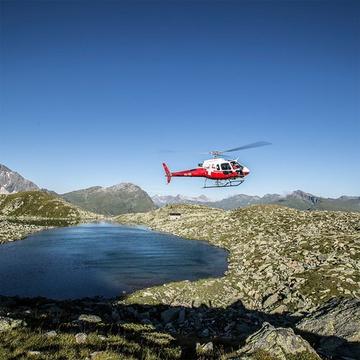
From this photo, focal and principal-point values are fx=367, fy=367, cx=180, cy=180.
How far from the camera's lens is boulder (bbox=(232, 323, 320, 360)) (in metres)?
11.5

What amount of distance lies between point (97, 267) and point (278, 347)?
127 ft

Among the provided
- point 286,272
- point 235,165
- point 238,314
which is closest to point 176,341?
point 238,314

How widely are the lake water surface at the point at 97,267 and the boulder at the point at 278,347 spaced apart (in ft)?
77.0

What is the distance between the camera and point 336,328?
1491cm

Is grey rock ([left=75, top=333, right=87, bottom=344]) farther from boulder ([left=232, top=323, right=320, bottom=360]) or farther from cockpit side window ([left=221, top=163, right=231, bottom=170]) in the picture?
cockpit side window ([left=221, top=163, right=231, bottom=170])

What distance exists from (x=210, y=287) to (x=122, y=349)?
2101cm

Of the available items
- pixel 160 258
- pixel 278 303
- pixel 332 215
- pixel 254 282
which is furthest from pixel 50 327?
pixel 332 215

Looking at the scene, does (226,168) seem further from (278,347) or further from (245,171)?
(278,347)

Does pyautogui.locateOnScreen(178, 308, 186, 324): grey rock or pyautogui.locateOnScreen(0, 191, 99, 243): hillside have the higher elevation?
pyautogui.locateOnScreen(0, 191, 99, 243): hillside

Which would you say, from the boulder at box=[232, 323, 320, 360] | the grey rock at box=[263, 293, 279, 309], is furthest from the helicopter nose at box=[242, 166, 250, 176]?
the boulder at box=[232, 323, 320, 360]

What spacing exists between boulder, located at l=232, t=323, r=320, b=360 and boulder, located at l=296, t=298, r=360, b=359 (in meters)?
1.54

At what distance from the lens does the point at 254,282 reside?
33500mm

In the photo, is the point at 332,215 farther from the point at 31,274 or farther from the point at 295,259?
the point at 31,274

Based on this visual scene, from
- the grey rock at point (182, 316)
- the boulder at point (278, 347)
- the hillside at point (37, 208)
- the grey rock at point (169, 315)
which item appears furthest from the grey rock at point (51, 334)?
the hillside at point (37, 208)
